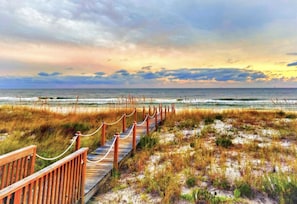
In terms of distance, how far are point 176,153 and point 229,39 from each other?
1497 cm

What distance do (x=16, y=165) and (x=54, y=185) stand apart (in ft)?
3.21

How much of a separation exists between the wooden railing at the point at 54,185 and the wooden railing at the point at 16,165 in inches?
17.1

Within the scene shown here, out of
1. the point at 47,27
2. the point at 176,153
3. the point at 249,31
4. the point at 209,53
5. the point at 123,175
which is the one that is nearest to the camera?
the point at 123,175

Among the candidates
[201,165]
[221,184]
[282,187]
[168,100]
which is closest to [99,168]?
[201,165]

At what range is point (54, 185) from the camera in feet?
9.28

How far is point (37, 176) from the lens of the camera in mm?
2395

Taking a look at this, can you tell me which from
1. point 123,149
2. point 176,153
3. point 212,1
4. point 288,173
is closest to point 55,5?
point 212,1

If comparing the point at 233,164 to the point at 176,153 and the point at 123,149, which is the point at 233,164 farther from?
the point at 123,149

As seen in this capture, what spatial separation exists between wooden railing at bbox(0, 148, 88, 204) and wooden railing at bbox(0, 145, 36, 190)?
0.43 meters

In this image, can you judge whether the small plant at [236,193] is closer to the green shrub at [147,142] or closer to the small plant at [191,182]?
the small plant at [191,182]

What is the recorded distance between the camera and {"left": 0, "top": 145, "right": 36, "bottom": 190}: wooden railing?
3.14 meters

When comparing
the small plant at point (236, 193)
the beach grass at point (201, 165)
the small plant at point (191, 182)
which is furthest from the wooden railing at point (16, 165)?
the small plant at point (236, 193)

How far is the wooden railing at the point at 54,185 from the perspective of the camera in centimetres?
214

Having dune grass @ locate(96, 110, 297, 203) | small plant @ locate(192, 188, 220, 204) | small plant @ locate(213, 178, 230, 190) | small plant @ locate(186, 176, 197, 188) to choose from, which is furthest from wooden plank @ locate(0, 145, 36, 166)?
small plant @ locate(213, 178, 230, 190)
